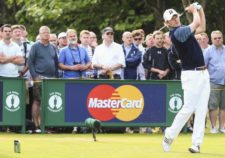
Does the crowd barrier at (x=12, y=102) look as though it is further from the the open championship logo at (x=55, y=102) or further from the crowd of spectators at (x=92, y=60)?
the the open championship logo at (x=55, y=102)

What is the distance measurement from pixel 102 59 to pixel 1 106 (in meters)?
2.64

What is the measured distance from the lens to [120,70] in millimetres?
21828

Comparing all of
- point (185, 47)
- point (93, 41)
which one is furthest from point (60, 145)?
point (93, 41)

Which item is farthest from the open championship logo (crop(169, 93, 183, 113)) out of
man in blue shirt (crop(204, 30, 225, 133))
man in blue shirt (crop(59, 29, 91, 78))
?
man in blue shirt (crop(59, 29, 91, 78))

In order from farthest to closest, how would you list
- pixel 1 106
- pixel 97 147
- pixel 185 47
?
pixel 1 106 < pixel 97 147 < pixel 185 47

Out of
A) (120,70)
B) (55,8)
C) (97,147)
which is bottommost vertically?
→ (97,147)

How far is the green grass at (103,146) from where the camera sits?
1488 cm

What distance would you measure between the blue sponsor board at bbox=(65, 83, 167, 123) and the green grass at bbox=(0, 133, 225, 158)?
2.63 feet

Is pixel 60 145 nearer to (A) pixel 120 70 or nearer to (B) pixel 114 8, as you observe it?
(A) pixel 120 70

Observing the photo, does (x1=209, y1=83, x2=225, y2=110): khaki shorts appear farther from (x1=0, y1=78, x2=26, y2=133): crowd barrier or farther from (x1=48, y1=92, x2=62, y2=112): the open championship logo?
(x1=0, y1=78, x2=26, y2=133): crowd barrier

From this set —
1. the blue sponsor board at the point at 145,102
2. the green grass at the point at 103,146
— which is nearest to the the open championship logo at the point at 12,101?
the green grass at the point at 103,146

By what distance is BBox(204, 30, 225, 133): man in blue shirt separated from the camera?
21922mm

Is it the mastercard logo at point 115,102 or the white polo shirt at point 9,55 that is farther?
the mastercard logo at point 115,102

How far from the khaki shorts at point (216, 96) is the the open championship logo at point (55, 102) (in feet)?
12.0
